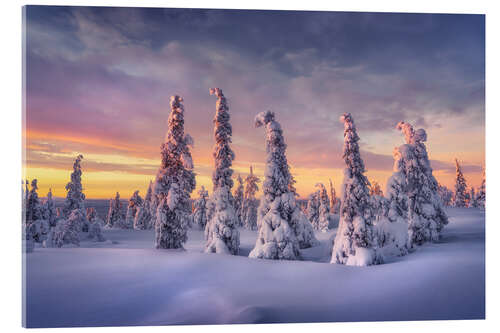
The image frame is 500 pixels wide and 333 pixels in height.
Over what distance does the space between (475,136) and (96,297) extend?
1433cm

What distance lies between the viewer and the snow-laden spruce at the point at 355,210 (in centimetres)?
1208

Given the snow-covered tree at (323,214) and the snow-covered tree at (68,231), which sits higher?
the snow-covered tree at (68,231)

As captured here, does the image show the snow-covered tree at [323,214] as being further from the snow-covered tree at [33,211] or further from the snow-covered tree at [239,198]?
the snow-covered tree at [33,211]

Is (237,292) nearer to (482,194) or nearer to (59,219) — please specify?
(482,194)

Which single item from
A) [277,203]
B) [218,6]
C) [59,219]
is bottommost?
[59,219]

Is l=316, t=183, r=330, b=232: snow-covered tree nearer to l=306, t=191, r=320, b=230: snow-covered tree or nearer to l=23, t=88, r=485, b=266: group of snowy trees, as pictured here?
l=306, t=191, r=320, b=230: snow-covered tree

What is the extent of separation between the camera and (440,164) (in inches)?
475

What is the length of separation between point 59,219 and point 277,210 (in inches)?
470

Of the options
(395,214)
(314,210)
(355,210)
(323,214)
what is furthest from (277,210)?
(314,210)

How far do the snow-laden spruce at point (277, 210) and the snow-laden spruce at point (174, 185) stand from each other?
13.6 ft

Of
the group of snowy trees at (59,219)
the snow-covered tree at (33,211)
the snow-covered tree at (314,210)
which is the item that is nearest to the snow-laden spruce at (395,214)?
the group of snowy trees at (59,219)

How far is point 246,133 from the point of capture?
49.1ft

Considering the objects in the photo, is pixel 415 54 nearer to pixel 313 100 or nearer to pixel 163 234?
pixel 313 100

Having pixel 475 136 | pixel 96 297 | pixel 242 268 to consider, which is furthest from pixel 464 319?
pixel 96 297
